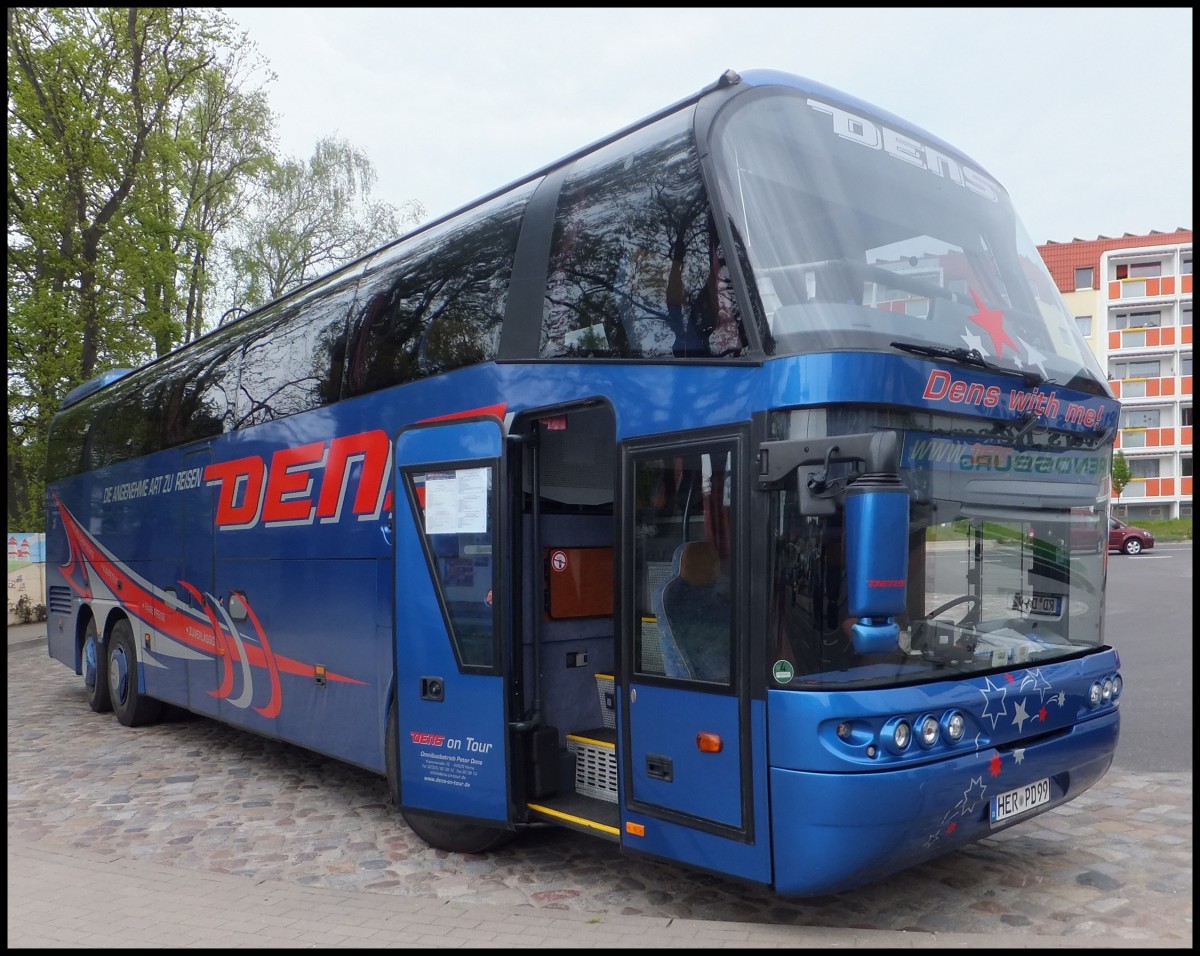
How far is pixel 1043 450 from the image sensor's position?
520 cm

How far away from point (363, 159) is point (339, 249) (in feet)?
12.1

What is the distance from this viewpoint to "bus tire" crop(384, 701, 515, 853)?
6.16 metres

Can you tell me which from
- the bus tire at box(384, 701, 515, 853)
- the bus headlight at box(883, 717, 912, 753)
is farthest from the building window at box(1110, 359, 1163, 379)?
the bus headlight at box(883, 717, 912, 753)

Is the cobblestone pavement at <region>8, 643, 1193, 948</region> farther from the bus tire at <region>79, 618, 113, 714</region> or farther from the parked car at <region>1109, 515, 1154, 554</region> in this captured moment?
the parked car at <region>1109, 515, 1154, 554</region>

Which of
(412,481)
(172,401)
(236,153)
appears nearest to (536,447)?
(412,481)

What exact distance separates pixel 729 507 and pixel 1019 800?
6.64ft

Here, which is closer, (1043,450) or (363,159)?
(1043,450)

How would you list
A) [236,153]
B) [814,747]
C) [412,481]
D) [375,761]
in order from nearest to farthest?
[814,747]
[412,481]
[375,761]
[236,153]

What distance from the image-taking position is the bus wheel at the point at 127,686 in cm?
1130

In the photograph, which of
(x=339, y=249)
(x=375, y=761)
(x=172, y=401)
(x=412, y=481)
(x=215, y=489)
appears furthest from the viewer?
(x=339, y=249)

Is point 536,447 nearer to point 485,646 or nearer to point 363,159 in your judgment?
point 485,646

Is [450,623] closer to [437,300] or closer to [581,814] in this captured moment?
[581,814]

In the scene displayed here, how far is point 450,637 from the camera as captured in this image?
19.9 ft

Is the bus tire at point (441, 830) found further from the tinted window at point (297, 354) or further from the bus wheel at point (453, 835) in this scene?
the tinted window at point (297, 354)
